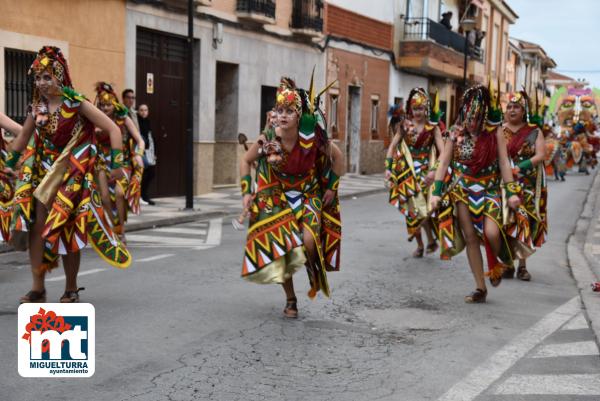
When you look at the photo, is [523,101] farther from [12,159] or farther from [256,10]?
[256,10]

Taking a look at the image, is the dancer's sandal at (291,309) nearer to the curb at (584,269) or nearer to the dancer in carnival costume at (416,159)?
the curb at (584,269)

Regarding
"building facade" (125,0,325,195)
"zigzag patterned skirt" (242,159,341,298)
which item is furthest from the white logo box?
"building facade" (125,0,325,195)

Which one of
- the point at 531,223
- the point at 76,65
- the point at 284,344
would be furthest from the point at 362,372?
the point at 76,65

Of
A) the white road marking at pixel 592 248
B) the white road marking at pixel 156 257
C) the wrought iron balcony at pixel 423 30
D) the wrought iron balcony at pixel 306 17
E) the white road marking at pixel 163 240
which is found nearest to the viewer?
Answer: the white road marking at pixel 156 257

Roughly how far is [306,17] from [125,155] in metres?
13.7

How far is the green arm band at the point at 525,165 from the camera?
9.07m

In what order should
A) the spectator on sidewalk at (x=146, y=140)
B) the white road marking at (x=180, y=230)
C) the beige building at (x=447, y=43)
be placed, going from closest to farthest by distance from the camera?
the white road marking at (x=180, y=230) < the spectator on sidewalk at (x=146, y=140) < the beige building at (x=447, y=43)

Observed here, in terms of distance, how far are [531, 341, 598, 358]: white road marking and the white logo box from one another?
2860 millimetres

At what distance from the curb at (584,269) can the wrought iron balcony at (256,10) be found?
8454mm

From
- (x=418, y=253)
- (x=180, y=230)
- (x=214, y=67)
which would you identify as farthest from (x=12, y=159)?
(x=214, y=67)

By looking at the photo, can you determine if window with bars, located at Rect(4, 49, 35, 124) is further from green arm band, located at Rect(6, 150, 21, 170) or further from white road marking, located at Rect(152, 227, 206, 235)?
green arm band, located at Rect(6, 150, 21, 170)

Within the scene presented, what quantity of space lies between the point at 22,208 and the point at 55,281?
5.28 ft

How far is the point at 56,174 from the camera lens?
647cm

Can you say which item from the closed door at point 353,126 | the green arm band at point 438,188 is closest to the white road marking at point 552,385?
the green arm band at point 438,188
